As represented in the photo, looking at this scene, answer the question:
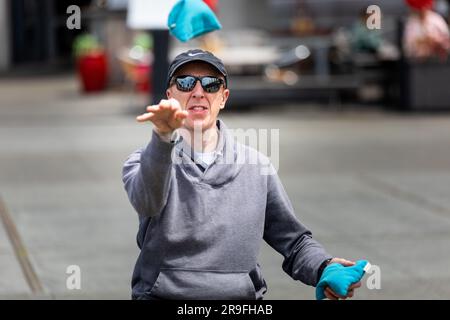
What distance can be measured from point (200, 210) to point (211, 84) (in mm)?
385

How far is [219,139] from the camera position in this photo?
356 centimetres

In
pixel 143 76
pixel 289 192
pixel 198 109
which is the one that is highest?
pixel 198 109

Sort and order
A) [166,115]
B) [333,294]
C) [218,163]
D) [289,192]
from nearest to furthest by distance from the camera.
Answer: [166,115], [333,294], [218,163], [289,192]

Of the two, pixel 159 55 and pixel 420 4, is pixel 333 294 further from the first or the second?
pixel 159 55

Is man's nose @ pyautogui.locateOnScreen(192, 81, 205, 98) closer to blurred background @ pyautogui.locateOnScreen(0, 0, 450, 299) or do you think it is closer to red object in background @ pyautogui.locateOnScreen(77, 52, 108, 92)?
blurred background @ pyautogui.locateOnScreen(0, 0, 450, 299)

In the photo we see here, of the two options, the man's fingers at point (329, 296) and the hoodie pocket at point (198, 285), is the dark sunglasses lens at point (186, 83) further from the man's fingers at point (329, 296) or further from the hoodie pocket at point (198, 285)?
the man's fingers at point (329, 296)

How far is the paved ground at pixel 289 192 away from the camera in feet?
23.4

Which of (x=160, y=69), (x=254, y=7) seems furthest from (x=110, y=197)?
(x=254, y=7)

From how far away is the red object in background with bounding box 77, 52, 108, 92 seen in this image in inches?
789

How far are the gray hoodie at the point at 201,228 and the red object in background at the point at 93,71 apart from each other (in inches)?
655

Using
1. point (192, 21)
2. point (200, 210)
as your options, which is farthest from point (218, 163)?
point (192, 21)

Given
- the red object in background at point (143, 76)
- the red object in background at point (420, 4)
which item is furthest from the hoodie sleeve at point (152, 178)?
the red object in background at point (143, 76)

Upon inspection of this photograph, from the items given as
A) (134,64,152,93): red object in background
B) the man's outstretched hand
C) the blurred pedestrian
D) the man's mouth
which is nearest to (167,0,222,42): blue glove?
the man's mouth

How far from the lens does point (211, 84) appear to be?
11.2 feet
